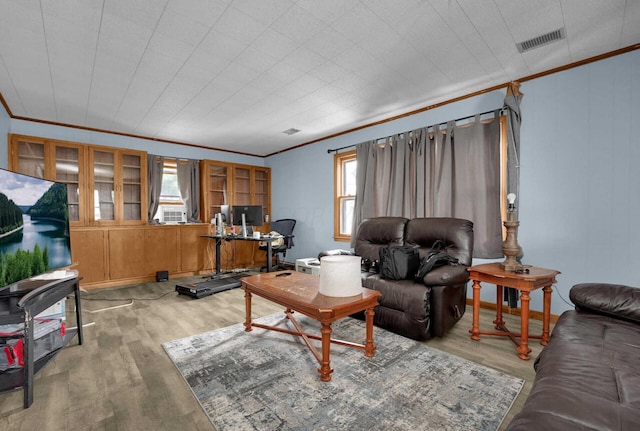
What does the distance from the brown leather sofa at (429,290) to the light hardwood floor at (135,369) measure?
183 millimetres

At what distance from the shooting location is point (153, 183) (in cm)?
512

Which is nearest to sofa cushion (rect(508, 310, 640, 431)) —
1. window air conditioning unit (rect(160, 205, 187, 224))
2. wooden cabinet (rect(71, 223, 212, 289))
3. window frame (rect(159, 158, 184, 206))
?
wooden cabinet (rect(71, 223, 212, 289))

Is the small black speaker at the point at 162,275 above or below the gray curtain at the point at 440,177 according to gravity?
below

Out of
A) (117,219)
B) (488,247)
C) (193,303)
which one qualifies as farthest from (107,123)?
(488,247)

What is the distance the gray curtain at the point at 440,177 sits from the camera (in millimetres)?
3189

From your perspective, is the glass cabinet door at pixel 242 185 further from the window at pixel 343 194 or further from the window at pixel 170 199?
the window at pixel 343 194

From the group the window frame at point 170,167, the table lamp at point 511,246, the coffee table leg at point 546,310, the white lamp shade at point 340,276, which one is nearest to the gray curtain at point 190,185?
the window frame at point 170,167

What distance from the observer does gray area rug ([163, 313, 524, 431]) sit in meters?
1.51

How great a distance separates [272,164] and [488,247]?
15.3 feet

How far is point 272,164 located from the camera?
21.3 ft

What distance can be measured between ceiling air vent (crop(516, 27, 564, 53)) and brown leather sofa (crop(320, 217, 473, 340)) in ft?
5.17

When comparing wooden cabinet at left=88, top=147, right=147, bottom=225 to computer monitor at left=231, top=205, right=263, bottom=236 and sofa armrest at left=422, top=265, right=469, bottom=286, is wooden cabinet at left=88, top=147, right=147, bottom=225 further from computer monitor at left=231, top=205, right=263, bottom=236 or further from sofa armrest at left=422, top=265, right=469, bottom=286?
sofa armrest at left=422, top=265, right=469, bottom=286

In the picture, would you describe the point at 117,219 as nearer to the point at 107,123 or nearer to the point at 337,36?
the point at 107,123

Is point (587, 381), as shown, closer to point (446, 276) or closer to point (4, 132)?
point (446, 276)
